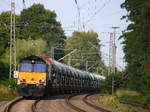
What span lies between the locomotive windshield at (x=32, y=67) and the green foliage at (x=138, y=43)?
6.79 meters

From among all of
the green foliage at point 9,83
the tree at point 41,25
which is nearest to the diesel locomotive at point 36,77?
the green foliage at point 9,83

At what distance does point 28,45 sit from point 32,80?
115 ft

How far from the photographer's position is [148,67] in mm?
34812

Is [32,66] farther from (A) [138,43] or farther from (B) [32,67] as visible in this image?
(A) [138,43]

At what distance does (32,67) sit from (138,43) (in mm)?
8411

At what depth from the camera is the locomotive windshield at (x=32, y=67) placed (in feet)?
99.6

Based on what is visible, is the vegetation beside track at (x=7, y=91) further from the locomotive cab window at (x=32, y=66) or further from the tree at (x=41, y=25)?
the tree at (x=41, y=25)

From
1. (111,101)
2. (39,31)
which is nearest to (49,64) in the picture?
(111,101)

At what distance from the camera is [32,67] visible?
3056 cm

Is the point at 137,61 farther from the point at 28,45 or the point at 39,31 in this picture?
the point at 39,31

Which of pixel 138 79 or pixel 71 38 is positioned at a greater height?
pixel 71 38

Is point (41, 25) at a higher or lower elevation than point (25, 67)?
higher

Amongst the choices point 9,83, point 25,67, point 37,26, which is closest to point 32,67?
point 25,67

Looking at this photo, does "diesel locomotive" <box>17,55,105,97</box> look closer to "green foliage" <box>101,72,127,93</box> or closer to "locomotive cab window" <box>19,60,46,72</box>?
"locomotive cab window" <box>19,60,46,72</box>
